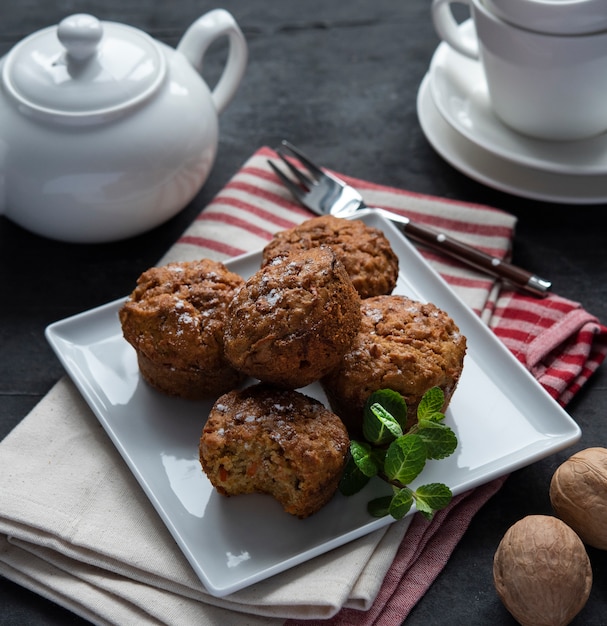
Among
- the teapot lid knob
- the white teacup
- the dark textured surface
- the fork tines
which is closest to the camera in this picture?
the dark textured surface

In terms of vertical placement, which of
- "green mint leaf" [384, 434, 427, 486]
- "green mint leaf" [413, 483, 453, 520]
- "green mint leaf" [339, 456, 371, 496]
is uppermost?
"green mint leaf" [384, 434, 427, 486]

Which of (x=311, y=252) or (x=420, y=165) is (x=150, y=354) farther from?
(x=420, y=165)

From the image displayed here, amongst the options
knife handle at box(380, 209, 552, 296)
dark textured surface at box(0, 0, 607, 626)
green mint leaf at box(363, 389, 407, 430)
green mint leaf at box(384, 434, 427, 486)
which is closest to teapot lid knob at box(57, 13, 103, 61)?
dark textured surface at box(0, 0, 607, 626)

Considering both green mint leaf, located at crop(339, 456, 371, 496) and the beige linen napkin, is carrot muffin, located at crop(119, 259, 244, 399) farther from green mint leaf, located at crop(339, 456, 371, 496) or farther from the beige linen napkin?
green mint leaf, located at crop(339, 456, 371, 496)

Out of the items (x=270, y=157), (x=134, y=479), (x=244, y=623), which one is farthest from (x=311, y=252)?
(x=270, y=157)

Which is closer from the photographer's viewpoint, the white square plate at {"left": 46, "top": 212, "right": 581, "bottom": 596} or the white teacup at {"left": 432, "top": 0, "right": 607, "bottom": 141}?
the white square plate at {"left": 46, "top": 212, "right": 581, "bottom": 596}

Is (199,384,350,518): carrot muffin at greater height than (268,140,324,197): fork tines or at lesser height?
greater

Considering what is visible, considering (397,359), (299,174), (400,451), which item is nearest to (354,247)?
(397,359)
